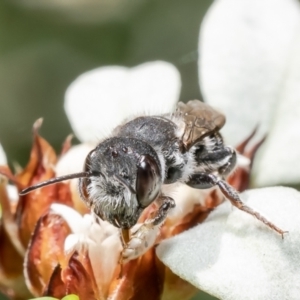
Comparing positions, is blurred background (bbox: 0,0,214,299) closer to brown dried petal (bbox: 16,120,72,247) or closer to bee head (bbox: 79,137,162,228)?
brown dried petal (bbox: 16,120,72,247)

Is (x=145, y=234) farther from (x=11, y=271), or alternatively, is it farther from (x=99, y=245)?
(x=11, y=271)

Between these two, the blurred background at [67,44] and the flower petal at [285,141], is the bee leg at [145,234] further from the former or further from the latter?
the blurred background at [67,44]

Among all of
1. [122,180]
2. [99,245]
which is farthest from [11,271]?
[122,180]

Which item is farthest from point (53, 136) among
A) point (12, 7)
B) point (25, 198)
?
point (25, 198)

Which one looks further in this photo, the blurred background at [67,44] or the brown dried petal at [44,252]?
the blurred background at [67,44]

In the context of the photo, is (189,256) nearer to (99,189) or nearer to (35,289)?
(99,189)

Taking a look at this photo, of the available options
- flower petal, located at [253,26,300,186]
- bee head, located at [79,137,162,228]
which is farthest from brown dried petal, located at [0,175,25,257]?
flower petal, located at [253,26,300,186]

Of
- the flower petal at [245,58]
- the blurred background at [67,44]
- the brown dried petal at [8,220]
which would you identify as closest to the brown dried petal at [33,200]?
the brown dried petal at [8,220]
